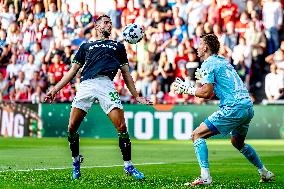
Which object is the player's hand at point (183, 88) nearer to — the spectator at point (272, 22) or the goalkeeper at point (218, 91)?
the goalkeeper at point (218, 91)

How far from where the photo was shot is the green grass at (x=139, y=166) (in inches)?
438

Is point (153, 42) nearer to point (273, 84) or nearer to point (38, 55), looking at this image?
point (273, 84)

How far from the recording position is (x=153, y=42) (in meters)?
27.5

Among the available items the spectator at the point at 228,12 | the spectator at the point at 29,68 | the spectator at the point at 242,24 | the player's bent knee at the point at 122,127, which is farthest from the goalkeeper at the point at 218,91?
the spectator at the point at 29,68

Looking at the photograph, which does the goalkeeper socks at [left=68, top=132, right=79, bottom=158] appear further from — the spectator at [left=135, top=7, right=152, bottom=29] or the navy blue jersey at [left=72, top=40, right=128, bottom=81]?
the spectator at [left=135, top=7, right=152, bottom=29]

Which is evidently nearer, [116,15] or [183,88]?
[183,88]

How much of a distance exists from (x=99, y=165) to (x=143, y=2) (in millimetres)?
14772

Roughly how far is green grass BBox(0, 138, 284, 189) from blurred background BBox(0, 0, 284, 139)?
Result: 6.20ft

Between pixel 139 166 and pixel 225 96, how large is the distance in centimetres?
414

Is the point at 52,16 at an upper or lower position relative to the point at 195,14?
upper

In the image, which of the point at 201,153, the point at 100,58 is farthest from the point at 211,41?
the point at 100,58

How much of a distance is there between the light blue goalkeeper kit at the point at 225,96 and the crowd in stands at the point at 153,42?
11984mm

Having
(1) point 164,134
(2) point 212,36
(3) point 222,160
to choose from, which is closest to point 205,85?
(2) point 212,36

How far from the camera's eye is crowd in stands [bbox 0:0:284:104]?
1011 inches
